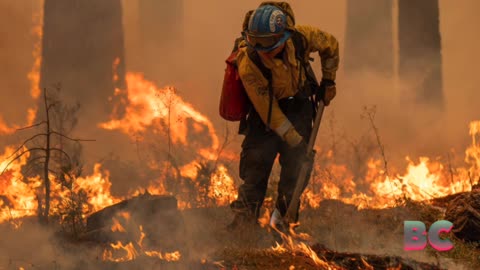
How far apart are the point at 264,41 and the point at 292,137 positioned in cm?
78

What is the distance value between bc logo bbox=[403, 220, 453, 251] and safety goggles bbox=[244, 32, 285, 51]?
1957 mm

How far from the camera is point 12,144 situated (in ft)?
26.4

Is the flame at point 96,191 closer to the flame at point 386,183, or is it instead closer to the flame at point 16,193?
the flame at point 16,193

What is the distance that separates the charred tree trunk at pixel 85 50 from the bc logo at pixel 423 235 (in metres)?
4.33

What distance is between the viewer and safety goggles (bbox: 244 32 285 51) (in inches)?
206

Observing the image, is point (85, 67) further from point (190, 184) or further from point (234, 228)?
point (234, 228)

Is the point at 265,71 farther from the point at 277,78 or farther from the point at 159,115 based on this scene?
the point at 159,115

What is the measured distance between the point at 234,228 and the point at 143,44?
13.7 ft

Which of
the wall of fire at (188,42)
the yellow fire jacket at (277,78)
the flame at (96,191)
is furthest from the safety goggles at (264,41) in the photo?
the wall of fire at (188,42)

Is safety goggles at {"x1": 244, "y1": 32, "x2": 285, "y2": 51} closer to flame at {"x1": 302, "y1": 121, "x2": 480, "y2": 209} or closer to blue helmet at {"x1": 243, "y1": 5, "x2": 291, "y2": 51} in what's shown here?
blue helmet at {"x1": 243, "y1": 5, "x2": 291, "y2": 51}

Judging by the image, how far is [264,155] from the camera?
582cm

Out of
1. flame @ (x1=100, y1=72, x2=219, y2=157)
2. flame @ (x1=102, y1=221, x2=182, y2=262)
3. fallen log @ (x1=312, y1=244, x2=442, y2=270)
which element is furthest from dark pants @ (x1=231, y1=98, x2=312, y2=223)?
flame @ (x1=100, y1=72, x2=219, y2=157)

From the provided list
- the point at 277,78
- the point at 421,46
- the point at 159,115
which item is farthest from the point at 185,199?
the point at 421,46

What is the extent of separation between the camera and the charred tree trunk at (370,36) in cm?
1030
